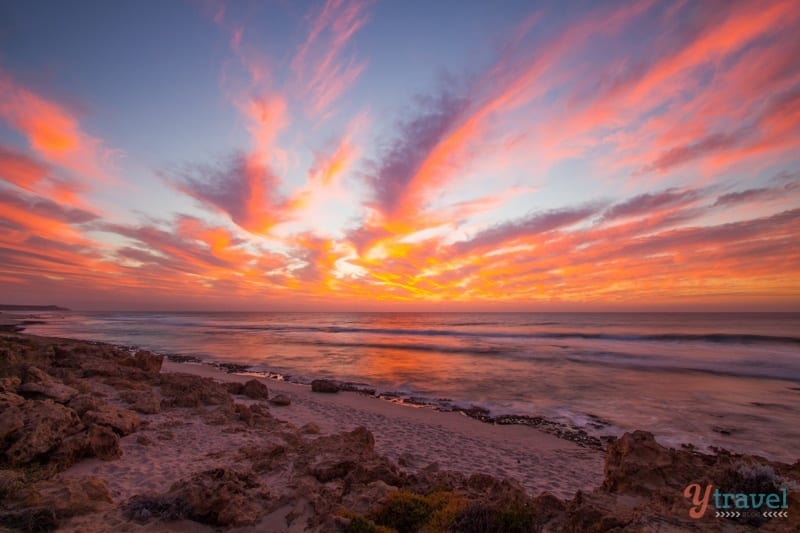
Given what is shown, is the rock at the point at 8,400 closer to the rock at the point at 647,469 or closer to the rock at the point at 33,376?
the rock at the point at 33,376

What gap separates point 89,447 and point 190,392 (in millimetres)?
5871

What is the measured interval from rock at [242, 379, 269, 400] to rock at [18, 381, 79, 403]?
247 inches

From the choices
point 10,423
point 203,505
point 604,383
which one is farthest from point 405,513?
point 604,383

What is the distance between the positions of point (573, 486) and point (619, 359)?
29.3 m

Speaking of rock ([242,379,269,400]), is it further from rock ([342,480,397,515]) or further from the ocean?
rock ([342,480,397,515])

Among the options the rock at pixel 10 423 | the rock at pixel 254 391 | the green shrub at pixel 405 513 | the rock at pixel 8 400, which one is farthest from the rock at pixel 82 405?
the green shrub at pixel 405 513

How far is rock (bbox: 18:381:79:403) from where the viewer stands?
8086 mm

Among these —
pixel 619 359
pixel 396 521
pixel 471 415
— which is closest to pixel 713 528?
pixel 396 521

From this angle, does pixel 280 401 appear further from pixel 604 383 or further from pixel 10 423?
pixel 604 383

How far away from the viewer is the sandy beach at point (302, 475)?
4414 mm

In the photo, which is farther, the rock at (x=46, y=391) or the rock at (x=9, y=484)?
the rock at (x=46, y=391)

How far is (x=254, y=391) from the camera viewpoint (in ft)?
47.3

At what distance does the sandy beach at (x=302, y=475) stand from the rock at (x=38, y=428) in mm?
21

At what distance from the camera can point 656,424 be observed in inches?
512
